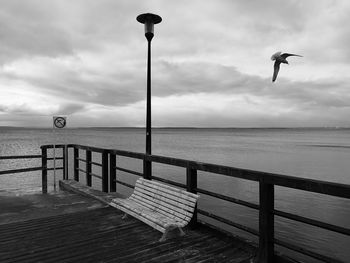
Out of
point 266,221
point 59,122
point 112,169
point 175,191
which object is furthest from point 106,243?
point 59,122

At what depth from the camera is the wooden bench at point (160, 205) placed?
4.42m

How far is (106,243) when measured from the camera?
13.8 feet

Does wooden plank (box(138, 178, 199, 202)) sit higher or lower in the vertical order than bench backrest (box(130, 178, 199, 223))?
higher

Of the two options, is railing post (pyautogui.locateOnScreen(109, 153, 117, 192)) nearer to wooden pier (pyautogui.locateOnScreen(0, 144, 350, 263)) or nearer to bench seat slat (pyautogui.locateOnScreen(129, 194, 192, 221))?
bench seat slat (pyautogui.locateOnScreen(129, 194, 192, 221))

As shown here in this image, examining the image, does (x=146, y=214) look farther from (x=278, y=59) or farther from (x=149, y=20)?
(x=149, y=20)

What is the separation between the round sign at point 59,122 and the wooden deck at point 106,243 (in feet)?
13.1

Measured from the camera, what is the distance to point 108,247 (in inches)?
160

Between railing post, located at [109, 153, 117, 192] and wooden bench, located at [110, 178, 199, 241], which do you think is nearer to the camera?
wooden bench, located at [110, 178, 199, 241]

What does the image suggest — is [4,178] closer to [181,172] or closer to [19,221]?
[181,172]

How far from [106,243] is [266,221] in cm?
224

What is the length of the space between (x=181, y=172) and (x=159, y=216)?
1684cm

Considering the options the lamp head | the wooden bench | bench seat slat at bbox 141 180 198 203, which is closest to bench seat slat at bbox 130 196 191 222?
the wooden bench

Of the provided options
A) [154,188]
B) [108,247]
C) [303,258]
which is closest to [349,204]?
[303,258]

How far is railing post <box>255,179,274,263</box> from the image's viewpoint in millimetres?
3557
